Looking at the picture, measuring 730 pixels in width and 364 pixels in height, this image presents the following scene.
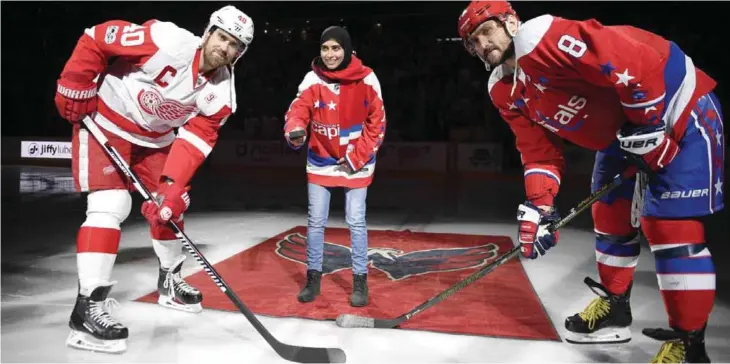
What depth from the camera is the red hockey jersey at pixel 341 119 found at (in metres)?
2.61

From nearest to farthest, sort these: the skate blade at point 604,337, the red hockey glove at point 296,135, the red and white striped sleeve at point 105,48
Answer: the red and white striped sleeve at point 105,48 < the skate blade at point 604,337 < the red hockey glove at point 296,135

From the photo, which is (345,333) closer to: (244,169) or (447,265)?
(447,265)

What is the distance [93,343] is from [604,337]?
5.78 ft

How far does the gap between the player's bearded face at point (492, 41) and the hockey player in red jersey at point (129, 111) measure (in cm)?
82

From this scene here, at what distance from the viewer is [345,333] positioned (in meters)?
2.19

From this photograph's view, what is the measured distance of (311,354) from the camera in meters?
1.91

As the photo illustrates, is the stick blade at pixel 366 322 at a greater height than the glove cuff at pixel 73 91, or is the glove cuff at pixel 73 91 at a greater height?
the glove cuff at pixel 73 91

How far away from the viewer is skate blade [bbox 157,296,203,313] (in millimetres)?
2410

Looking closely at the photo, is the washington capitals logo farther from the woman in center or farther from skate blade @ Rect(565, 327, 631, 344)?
skate blade @ Rect(565, 327, 631, 344)

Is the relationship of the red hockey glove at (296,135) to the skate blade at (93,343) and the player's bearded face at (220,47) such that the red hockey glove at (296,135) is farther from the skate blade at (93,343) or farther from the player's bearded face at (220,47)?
the skate blade at (93,343)

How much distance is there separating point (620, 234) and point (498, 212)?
10.5 feet

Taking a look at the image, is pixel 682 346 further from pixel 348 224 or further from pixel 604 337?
pixel 348 224

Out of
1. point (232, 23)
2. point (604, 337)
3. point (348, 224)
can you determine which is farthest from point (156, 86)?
point (604, 337)

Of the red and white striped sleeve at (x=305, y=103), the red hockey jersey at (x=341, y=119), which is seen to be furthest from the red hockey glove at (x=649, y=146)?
the red and white striped sleeve at (x=305, y=103)
